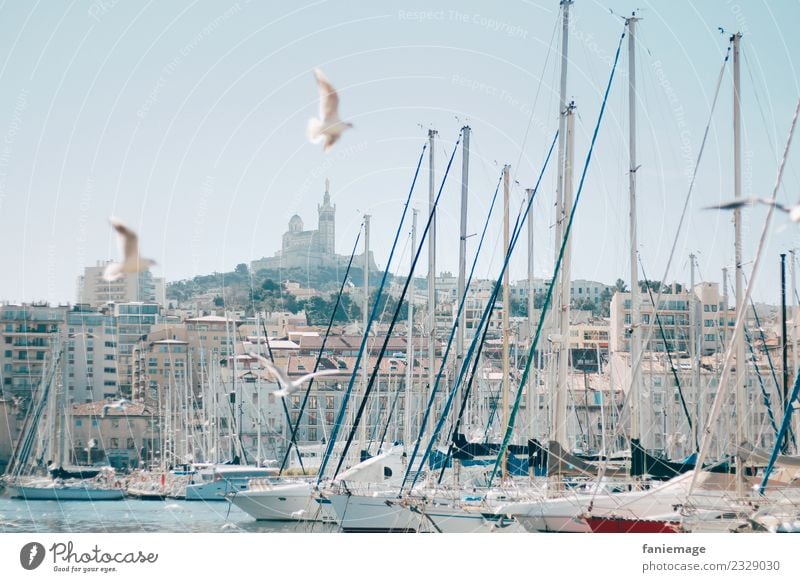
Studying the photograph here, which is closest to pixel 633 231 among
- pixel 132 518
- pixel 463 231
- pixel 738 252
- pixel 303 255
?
pixel 738 252

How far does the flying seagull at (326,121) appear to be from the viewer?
8.82 meters

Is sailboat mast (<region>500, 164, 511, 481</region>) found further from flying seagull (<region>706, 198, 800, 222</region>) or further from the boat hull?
the boat hull

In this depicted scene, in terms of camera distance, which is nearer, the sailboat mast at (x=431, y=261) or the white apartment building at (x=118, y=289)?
the sailboat mast at (x=431, y=261)

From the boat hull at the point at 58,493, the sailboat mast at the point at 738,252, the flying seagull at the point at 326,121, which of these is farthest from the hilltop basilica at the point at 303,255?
the flying seagull at the point at 326,121

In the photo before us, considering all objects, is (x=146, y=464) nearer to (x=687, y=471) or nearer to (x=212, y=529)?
(x=212, y=529)

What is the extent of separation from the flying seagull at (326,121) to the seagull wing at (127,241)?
1.35 metres

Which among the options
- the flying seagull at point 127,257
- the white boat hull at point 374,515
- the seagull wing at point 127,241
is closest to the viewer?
the seagull wing at point 127,241

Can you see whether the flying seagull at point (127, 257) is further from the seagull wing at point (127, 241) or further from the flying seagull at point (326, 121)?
the flying seagull at point (326, 121)

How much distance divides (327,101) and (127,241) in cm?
171

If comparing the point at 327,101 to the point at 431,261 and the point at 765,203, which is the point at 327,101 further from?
the point at 431,261
